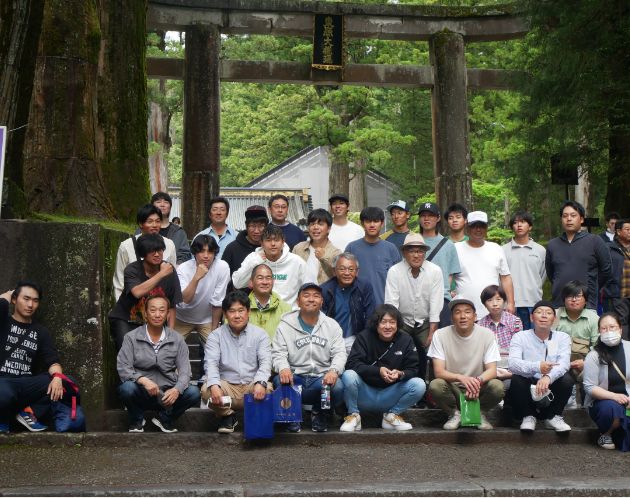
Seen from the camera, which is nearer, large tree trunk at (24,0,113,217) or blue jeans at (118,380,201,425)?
blue jeans at (118,380,201,425)

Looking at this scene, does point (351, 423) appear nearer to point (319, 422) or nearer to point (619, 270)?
point (319, 422)

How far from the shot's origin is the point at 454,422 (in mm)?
6566

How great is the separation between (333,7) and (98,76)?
755cm

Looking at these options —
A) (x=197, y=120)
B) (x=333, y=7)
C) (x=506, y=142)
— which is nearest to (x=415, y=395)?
(x=197, y=120)

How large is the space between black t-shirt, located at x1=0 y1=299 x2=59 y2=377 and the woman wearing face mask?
4283 mm

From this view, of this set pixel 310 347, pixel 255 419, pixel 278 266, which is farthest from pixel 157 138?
pixel 255 419

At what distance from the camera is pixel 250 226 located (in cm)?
788

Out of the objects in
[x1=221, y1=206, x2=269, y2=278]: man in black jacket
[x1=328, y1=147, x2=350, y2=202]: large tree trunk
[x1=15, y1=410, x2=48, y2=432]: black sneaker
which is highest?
[x1=328, y1=147, x2=350, y2=202]: large tree trunk

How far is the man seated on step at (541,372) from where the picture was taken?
6.60 m

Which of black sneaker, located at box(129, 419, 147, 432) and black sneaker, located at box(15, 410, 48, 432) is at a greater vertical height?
black sneaker, located at box(15, 410, 48, 432)

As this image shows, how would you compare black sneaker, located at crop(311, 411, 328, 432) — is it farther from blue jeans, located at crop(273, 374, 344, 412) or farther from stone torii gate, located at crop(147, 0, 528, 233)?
stone torii gate, located at crop(147, 0, 528, 233)

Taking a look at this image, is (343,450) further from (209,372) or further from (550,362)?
(550,362)

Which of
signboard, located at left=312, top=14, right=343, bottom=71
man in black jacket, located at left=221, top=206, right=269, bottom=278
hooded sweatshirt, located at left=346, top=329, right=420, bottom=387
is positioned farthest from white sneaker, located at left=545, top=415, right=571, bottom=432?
signboard, located at left=312, top=14, right=343, bottom=71

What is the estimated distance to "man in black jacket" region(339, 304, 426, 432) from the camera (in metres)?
6.55
